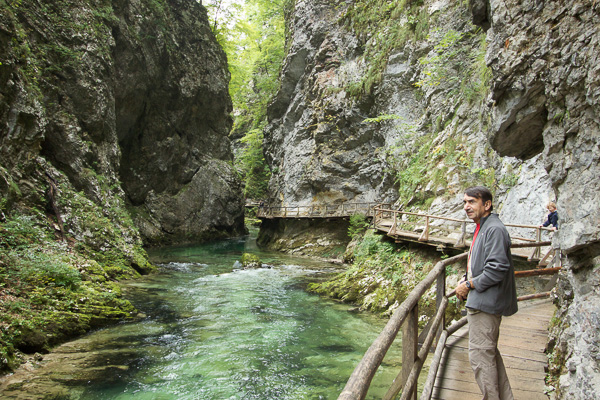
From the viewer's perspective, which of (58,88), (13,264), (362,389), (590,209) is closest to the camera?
(362,389)

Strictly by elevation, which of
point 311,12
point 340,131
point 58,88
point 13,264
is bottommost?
point 13,264

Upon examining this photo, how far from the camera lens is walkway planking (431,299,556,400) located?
3.30 metres

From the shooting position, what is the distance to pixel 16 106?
34.9 ft

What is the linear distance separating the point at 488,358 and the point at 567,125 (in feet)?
8.17

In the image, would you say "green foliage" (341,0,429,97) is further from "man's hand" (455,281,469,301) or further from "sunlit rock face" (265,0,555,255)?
"man's hand" (455,281,469,301)

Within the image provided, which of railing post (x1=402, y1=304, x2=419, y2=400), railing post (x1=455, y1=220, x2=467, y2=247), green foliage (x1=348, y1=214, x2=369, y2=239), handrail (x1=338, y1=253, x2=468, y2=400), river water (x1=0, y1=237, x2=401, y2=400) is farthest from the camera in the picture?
green foliage (x1=348, y1=214, x2=369, y2=239)

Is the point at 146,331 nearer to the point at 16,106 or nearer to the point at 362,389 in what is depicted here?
the point at 362,389

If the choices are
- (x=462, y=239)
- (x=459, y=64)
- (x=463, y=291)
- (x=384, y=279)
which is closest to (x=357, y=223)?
(x=459, y=64)

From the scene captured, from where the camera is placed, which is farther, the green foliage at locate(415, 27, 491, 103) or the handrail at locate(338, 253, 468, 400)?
the green foliage at locate(415, 27, 491, 103)

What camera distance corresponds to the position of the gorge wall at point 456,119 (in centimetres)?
322

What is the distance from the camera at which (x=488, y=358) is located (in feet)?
9.13

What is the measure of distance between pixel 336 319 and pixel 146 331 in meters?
4.28

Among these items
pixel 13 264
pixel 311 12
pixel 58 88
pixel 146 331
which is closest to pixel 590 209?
pixel 146 331

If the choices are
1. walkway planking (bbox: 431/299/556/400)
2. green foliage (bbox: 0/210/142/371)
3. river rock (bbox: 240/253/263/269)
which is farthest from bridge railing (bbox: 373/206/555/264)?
green foliage (bbox: 0/210/142/371)
